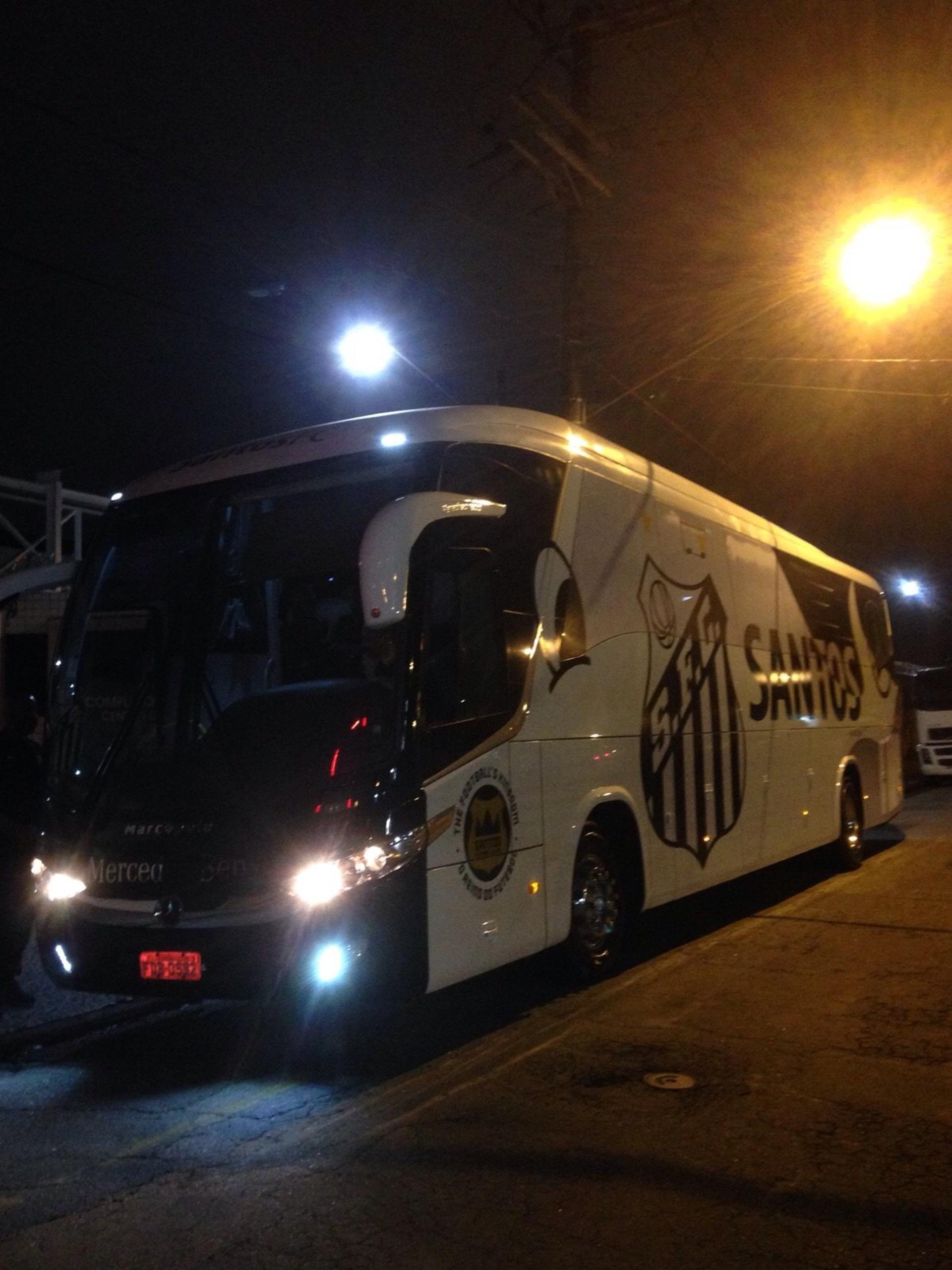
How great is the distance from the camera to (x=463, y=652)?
6.52 meters

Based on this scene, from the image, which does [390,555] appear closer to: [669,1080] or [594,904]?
[669,1080]

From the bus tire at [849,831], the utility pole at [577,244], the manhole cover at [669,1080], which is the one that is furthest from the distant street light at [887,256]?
the manhole cover at [669,1080]

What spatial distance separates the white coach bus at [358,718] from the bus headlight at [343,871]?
0.02 metres

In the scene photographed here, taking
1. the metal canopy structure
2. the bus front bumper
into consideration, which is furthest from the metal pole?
the bus front bumper

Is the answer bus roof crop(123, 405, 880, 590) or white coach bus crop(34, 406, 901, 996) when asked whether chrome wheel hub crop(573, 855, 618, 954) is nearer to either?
white coach bus crop(34, 406, 901, 996)

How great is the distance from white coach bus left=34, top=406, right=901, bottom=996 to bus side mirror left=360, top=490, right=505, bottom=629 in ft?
0.05

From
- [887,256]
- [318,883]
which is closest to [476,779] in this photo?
[318,883]

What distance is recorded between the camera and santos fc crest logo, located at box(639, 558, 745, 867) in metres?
8.75

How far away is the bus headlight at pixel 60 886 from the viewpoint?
642cm

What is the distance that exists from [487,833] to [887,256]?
7858 mm

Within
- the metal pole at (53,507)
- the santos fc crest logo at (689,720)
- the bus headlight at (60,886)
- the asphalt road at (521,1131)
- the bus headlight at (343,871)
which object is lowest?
the asphalt road at (521,1131)

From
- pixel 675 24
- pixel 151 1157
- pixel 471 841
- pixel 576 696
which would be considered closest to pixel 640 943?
pixel 576 696

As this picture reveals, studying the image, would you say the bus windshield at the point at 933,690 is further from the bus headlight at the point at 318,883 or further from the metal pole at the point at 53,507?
the bus headlight at the point at 318,883

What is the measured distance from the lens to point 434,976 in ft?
20.1
